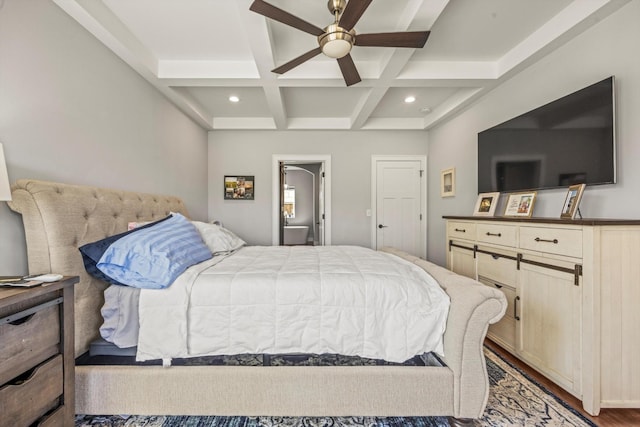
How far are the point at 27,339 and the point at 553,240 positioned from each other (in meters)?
2.62

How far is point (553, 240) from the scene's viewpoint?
164 centimetres

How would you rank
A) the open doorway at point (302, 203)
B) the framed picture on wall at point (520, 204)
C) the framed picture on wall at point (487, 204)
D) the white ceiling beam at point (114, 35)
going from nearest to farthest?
the white ceiling beam at point (114, 35), the framed picture on wall at point (520, 204), the framed picture on wall at point (487, 204), the open doorway at point (302, 203)

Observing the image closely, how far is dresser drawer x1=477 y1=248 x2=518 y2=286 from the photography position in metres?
1.96

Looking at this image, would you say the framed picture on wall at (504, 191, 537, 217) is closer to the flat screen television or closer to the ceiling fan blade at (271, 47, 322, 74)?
the flat screen television

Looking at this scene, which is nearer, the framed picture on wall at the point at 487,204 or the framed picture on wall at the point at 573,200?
the framed picture on wall at the point at 573,200

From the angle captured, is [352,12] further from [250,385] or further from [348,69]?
[250,385]

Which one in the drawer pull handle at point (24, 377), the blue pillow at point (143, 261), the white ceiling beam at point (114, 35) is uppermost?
the white ceiling beam at point (114, 35)

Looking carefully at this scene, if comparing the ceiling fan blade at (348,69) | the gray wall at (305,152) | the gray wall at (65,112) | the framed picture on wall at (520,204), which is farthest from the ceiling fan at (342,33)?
the gray wall at (305,152)

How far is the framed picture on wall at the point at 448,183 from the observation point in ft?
11.7

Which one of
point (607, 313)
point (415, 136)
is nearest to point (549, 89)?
point (607, 313)

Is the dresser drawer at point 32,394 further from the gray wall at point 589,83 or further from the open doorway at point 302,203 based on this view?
the open doorway at point 302,203

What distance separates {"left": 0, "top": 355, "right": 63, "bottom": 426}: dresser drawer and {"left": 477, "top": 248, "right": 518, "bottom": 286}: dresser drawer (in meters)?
2.65

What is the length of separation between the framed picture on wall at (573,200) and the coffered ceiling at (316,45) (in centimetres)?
114

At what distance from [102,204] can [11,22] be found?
100cm
